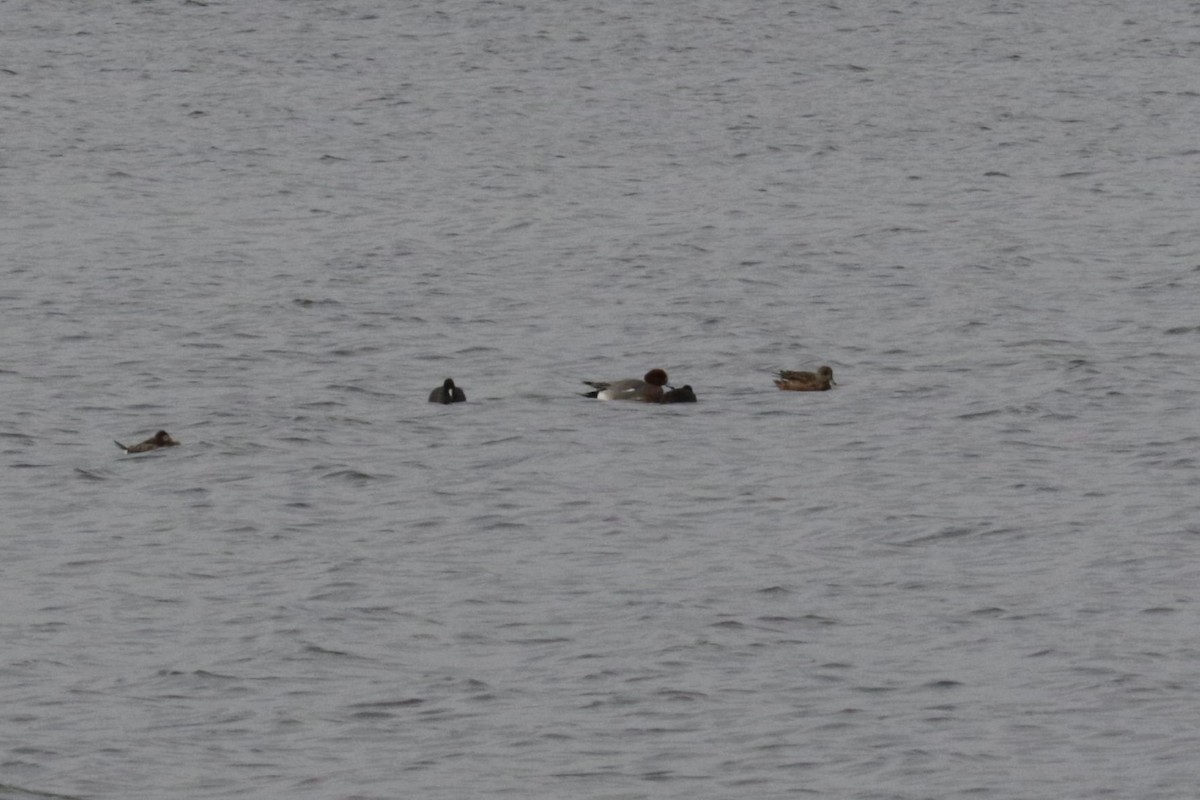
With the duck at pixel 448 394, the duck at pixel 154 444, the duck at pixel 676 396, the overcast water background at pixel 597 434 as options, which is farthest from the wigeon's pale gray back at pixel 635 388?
the duck at pixel 154 444

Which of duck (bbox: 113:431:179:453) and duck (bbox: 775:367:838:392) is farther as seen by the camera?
duck (bbox: 775:367:838:392)

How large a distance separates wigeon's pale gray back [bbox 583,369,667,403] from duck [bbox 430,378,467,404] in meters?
1.37

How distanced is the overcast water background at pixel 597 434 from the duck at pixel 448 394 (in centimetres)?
13

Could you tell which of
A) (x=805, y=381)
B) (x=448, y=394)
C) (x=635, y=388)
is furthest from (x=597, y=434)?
(x=805, y=381)

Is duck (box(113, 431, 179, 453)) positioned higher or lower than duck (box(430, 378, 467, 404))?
lower

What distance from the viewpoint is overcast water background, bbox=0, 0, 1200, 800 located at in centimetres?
1480

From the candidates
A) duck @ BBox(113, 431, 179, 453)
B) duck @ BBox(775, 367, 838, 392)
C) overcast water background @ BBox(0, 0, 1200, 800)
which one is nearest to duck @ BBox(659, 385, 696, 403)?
overcast water background @ BBox(0, 0, 1200, 800)

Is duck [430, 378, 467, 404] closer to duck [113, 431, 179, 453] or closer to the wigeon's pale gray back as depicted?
the wigeon's pale gray back

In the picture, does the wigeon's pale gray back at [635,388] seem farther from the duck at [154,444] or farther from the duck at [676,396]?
the duck at [154,444]

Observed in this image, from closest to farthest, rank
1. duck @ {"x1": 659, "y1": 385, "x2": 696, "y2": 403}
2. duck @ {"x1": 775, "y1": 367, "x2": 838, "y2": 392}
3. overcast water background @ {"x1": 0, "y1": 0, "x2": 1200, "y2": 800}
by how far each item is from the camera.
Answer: overcast water background @ {"x1": 0, "y1": 0, "x2": 1200, "y2": 800}, duck @ {"x1": 659, "y1": 385, "x2": 696, "y2": 403}, duck @ {"x1": 775, "y1": 367, "x2": 838, "y2": 392}

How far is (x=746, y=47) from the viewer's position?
50.4m

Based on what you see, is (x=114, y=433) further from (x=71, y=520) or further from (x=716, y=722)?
(x=716, y=722)

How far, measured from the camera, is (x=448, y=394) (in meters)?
23.7

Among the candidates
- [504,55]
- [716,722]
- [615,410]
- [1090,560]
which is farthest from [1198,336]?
[504,55]
